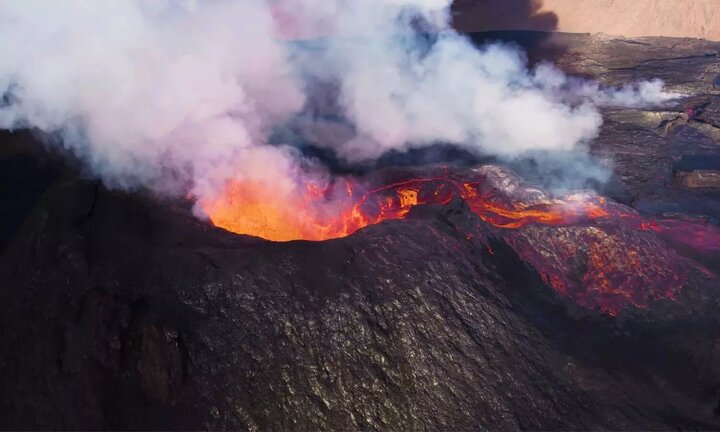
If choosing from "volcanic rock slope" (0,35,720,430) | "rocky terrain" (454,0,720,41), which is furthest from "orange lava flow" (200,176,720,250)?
"rocky terrain" (454,0,720,41)

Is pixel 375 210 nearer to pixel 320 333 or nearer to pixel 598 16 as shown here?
pixel 320 333

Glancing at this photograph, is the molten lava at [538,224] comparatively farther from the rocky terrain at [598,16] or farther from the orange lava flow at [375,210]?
the rocky terrain at [598,16]

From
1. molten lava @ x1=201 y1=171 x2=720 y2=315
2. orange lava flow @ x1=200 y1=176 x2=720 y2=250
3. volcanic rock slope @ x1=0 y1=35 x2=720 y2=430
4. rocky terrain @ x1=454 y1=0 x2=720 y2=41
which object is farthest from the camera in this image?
rocky terrain @ x1=454 y1=0 x2=720 y2=41

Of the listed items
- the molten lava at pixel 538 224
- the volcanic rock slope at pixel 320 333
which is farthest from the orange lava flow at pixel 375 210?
the volcanic rock slope at pixel 320 333

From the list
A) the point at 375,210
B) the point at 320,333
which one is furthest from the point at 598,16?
the point at 320,333

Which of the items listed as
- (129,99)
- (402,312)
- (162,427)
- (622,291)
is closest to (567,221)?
(622,291)

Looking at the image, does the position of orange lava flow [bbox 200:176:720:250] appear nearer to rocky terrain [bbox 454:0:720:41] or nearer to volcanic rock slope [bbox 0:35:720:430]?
volcanic rock slope [bbox 0:35:720:430]
